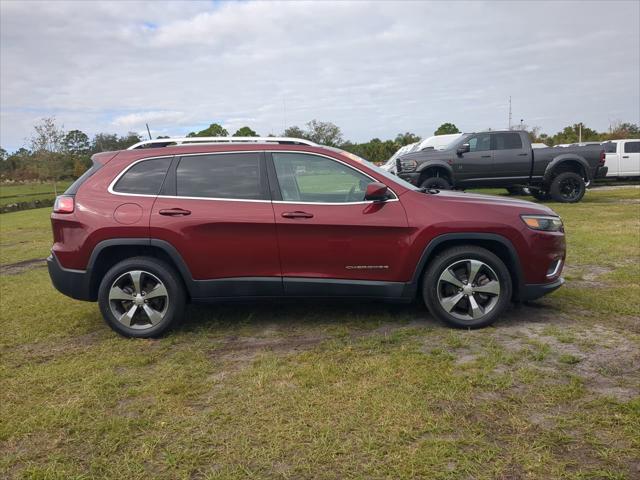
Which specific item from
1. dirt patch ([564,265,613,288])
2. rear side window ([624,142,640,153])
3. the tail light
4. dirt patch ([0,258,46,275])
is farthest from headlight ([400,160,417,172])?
rear side window ([624,142,640,153])

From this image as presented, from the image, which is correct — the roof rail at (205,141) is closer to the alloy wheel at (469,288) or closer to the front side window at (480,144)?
the alloy wheel at (469,288)

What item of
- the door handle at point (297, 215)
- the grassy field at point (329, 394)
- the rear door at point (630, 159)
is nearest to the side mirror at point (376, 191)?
the door handle at point (297, 215)

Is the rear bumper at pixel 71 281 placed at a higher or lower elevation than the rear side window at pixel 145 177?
lower

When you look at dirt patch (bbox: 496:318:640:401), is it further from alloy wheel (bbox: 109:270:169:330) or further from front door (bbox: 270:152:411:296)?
alloy wheel (bbox: 109:270:169:330)

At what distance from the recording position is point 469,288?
14.1 feet

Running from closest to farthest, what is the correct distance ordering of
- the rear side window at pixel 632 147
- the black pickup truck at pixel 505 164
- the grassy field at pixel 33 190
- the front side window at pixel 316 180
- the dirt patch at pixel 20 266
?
1. the front side window at pixel 316 180
2. the dirt patch at pixel 20 266
3. the black pickup truck at pixel 505 164
4. the rear side window at pixel 632 147
5. the grassy field at pixel 33 190

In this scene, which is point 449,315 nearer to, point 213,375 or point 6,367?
point 213,375

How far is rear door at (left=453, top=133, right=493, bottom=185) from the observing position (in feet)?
42.9

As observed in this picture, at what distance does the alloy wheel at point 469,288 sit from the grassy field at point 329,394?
0.20 m

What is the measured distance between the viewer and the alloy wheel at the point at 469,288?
428 centimetres

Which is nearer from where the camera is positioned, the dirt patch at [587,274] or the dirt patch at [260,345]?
the dirt patch at [260,345]

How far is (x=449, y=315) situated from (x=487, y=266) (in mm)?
524

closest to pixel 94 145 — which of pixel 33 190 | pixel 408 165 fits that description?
pixel 33 190

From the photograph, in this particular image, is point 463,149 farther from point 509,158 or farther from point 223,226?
point 223,226
